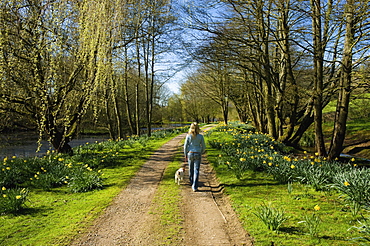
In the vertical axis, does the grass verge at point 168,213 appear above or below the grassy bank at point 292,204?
below

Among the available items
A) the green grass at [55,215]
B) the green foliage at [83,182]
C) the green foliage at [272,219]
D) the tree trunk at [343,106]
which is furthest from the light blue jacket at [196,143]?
the tree trunk at [343,106]

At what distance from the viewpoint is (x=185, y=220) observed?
4.22m

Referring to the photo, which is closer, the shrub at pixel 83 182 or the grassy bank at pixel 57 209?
the grassy bank at pixel 57 209

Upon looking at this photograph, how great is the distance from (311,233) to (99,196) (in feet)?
14.2

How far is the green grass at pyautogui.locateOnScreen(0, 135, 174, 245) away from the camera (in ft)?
12.1

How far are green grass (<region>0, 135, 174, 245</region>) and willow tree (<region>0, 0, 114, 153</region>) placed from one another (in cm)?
180

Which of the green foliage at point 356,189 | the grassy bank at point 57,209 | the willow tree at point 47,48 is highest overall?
the willow tree at point 47,48

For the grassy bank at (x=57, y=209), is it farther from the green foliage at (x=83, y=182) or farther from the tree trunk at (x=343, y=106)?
the tree trunk at (x=343, y=106)

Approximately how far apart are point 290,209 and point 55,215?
14.3 ft

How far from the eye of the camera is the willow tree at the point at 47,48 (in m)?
6.30

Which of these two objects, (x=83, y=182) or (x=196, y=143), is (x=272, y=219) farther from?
(x=83, y=182)

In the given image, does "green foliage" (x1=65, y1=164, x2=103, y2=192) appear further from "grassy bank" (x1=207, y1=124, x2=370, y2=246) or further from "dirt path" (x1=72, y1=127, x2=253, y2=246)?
"grassy bank" (x1=207, y1=124, x2=370, y2=246)

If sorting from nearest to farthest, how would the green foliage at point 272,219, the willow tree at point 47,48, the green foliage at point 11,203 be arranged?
the green foliage at point 272,219
the green foliage at point 11,203
the willow tree at point 47,48

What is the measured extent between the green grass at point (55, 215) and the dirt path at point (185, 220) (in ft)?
0.78
